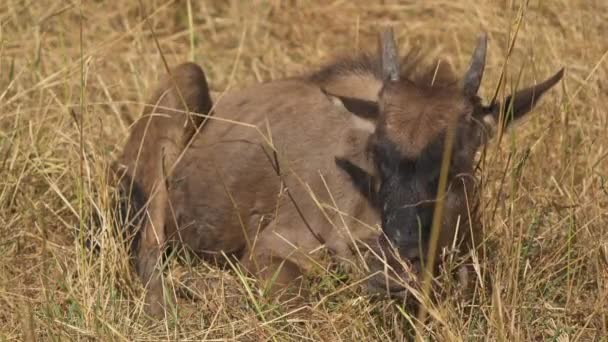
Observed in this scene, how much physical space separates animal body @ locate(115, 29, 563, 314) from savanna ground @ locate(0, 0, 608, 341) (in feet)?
0.65

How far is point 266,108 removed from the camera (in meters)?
7.92

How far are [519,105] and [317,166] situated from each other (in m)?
1.44

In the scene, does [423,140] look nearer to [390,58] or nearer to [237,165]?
[390,58]

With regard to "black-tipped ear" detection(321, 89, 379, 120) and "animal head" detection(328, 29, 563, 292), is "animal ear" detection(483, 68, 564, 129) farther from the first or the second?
"black-tipped ear" detection(321, 89, 379, 120)

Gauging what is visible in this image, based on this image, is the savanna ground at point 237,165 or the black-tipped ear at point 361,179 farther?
the black-tipped ear at point 361,179

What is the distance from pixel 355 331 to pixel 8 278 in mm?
1866

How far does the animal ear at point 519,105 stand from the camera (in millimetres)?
6184

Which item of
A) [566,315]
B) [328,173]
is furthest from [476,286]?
[328,173]

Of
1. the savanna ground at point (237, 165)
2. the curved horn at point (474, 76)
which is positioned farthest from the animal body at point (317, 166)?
the savanna ground at point (237, 165)

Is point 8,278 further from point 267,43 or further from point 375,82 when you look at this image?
point 267,43

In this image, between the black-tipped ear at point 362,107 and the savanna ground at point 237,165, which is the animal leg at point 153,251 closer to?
the savanna ground at point 237,165

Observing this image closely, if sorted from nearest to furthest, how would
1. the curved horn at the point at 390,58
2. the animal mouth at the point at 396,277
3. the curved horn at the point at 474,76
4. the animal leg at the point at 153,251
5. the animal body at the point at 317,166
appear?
the animal mouth at the point at 396,277 → the animal body at the point at 317,166 → the curved horn at the point at 474,76 → the curved horn at the point at 390,58 → the animal leg at the point at 153,251

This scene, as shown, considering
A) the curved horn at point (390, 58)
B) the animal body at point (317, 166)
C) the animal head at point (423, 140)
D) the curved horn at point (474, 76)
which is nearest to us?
the animal head at point (423, 140)

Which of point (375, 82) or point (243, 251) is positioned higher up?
point (375, 82)
